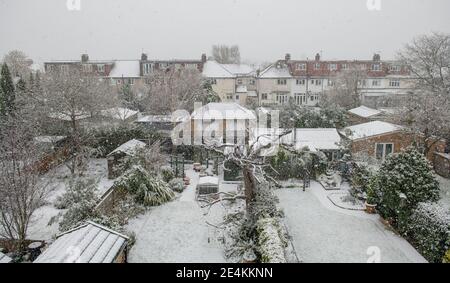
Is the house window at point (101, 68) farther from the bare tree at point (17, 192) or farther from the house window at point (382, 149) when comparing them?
the house window at point (382, 149)

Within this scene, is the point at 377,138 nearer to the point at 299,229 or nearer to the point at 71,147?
the point at 299,229

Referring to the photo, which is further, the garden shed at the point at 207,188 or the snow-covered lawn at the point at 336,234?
the garden shed at the point at 207,188

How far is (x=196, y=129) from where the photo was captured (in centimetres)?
2375

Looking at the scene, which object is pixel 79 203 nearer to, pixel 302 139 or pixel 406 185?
pixel 406 185

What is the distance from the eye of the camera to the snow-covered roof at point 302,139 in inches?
749

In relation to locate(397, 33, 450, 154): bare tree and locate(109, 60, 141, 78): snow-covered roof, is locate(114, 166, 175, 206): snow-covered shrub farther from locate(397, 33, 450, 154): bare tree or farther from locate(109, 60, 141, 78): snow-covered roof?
locate(109, 60, 141, 78): snow-covered roof

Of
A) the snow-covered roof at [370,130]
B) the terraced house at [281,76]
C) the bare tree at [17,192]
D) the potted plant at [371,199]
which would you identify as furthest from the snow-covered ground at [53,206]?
the terraced house at [281,76]

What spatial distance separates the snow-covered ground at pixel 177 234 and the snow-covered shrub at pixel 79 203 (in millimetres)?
1803

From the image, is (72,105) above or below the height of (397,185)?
above

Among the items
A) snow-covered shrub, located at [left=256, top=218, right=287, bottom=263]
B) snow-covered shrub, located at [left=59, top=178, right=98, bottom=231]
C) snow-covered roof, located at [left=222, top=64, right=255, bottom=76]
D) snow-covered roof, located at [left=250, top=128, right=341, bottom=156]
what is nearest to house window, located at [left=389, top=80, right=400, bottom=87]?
snow-covered roof, located at [left=222, top=64, right=255, bottom=76]

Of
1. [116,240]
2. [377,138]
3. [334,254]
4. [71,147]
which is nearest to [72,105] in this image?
[71,147]

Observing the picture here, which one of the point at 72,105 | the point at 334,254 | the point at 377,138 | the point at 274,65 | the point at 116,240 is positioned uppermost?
the point at 274,65

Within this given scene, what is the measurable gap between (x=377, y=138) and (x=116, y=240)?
52.7 feet
